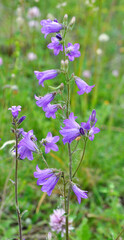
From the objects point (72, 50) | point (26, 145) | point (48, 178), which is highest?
point (72, 50)

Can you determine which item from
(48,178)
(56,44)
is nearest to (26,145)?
(48,178)

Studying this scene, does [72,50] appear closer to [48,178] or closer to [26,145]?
[26,145]

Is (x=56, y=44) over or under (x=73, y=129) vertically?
over

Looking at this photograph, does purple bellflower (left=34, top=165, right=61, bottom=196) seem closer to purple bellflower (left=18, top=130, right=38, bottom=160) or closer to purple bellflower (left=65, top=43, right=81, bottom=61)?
purple bellflower (left=18, top=130, right=38, bottom=160)

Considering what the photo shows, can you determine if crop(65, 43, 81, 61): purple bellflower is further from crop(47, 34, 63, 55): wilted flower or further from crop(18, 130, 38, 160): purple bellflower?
crop(18, 130, 38, 160): purple bellflower

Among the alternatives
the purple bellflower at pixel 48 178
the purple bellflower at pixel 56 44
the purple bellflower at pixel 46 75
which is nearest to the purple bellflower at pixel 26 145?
the purple bellflower at pixel 48 178

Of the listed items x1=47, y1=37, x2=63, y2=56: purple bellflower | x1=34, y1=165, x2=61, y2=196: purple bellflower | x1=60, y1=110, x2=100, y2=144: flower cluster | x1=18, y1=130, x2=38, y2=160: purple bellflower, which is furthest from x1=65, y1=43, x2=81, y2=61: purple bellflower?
x1=34, y1=165, x2=61, y2=196: purple bellflower

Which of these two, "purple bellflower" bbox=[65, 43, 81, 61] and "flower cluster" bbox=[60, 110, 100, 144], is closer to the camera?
"flower cluster" bbox=[60, 110, 100, 144]

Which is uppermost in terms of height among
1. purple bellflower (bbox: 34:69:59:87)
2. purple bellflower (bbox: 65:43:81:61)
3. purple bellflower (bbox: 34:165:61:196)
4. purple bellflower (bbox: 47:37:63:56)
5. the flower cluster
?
purple bellflower (bbox: 47:37:63:56)

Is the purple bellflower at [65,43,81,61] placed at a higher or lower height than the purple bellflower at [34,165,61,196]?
higher
